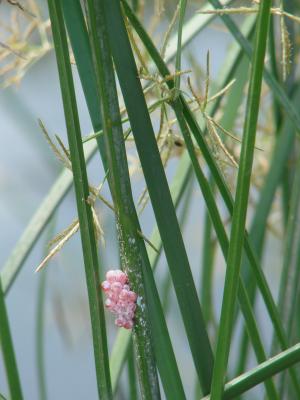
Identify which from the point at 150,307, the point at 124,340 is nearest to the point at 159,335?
Answer: the point at 150,307

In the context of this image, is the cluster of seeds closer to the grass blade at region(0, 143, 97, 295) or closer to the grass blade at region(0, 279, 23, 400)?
the grass blade at region(0, 279, 23, 400)

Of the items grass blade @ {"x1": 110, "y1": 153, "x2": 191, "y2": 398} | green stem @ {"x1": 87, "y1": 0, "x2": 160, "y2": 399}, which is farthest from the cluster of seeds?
grass blade @ {"x1": 110, "y1": 153, "x2": 191, "y2": 398}

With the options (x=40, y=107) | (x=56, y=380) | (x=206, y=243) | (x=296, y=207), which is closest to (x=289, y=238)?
(x=296, y=207)

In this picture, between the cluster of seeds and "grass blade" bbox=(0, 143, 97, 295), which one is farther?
"grass blade" bbox=(0, 143, 97, 295)

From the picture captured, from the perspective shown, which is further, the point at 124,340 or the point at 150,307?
the point at 124,340

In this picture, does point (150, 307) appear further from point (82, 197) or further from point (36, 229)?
point (36, 229)

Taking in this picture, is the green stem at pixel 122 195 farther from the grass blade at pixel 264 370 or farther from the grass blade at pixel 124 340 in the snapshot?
the grass blade at pixel 124 340

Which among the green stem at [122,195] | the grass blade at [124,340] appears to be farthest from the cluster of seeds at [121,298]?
the grass blade at [124,340]
